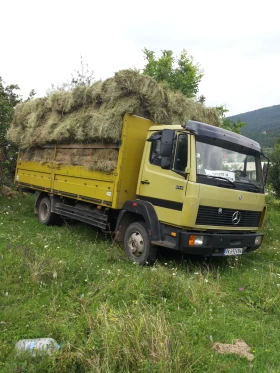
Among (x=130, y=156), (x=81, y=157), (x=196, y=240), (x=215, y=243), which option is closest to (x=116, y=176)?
(x=130, y=156)

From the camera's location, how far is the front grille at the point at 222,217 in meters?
5.32

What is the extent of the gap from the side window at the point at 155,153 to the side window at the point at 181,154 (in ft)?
1.59

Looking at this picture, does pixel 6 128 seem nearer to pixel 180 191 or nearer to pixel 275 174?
pixel 180 191

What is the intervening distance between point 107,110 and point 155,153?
1383mm

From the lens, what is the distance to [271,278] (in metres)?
5.37

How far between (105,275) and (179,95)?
4010 mm

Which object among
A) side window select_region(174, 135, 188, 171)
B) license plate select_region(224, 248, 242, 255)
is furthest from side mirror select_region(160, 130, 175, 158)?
license plate select_region(224, 248, 242, 255)

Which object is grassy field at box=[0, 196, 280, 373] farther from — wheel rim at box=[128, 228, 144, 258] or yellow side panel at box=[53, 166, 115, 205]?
yellow side panel at box=[53, 166, 115, 205]

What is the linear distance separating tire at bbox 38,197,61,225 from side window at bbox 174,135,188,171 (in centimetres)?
465

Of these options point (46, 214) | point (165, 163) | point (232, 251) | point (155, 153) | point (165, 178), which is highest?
point (155, 153)

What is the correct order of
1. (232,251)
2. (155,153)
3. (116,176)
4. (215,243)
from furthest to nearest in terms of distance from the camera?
(116,176) < (155,153) < (232,251) < (215,243)

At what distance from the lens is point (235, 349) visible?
3.33 metres

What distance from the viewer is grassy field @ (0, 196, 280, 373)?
284cm

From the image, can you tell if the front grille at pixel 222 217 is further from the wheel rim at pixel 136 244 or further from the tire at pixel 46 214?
the tire at pixel 46 214
